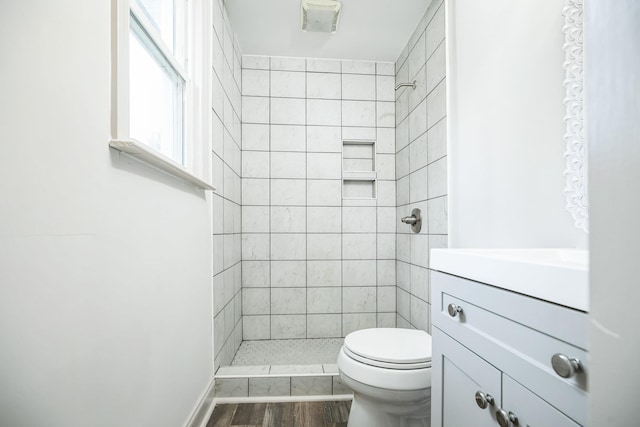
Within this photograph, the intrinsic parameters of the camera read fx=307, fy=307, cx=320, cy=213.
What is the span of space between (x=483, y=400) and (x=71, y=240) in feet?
2.97

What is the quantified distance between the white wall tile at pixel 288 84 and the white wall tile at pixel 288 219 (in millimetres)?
867

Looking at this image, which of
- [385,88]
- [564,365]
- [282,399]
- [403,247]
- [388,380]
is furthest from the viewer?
[385,88]

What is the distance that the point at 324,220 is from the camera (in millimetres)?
2352

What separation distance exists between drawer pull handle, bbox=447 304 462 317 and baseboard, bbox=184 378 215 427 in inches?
43.6

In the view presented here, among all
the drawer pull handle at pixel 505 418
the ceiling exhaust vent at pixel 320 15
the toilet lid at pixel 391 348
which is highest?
the ceiling exhaust vent at pixel 320 15

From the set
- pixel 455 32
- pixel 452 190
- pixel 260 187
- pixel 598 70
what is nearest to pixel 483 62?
pixel 455 32

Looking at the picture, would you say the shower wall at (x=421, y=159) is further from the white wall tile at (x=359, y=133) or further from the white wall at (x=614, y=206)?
the white wall at (x=614, y=206)

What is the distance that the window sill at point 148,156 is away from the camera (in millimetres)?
725

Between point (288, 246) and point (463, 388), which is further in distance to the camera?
point (288, 246)

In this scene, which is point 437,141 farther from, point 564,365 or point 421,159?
point 564,365

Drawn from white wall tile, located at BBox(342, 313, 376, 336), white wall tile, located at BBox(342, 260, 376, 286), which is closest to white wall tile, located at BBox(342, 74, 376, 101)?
white wall tile, located at BBox(342, 260, 376, 286)

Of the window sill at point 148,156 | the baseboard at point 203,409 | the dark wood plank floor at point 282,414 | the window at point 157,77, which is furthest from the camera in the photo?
the dark wood plank floor at point 282,414

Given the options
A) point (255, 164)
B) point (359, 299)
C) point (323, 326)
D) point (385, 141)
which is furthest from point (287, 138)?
point (323, 326)

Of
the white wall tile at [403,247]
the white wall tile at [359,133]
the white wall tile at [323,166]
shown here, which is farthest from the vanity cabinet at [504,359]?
the white wall tile at [359,133]
